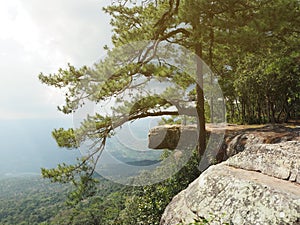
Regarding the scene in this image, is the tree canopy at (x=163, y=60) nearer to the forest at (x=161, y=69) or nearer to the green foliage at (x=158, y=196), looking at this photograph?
the forest at (x=161, y=69)

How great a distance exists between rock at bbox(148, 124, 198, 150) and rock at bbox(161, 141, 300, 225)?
23.6 ft

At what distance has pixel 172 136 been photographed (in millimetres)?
12750

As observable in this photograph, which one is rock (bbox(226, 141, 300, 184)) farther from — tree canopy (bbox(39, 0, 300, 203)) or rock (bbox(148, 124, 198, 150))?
rock (bbox(148, 124, 198, 150))

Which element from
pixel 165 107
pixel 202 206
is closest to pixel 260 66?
pixel 165 107

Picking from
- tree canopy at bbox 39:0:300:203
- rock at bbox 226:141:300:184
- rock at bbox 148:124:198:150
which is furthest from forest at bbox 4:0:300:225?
rock at bbox 226:141:300:184

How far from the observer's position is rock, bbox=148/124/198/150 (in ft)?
39.4

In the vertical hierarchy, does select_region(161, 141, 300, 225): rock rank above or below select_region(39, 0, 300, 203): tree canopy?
below

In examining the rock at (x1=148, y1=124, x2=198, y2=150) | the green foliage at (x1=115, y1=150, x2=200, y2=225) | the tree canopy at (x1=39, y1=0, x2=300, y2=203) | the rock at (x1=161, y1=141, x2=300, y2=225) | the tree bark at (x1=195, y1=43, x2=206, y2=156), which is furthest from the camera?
the rock at (x1=148, y1=124, x2=198, y2=150)

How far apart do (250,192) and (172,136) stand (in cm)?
943

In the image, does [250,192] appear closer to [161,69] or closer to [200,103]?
[161,69]

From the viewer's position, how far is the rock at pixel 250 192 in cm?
298

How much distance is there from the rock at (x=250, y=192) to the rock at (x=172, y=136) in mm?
7204

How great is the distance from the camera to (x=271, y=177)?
12.5 ft

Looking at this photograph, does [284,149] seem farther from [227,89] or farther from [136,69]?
[227,89]
